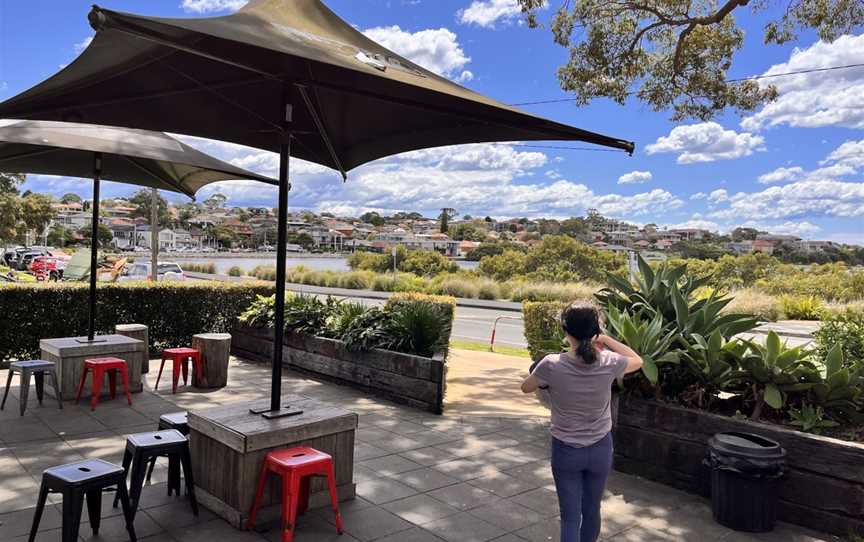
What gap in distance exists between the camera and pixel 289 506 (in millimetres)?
3408

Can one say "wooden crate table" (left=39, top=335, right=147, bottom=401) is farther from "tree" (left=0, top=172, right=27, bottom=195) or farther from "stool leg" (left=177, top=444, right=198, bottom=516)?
"tree" (left=0, top=172, right=27, bottom=195)

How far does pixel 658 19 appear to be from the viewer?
12297mm

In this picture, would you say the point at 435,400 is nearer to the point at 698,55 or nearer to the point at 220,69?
the point at 220,69

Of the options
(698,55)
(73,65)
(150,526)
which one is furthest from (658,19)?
(150,526)

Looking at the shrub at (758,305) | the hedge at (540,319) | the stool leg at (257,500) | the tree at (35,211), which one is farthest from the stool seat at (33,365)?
the tree at (35,211)

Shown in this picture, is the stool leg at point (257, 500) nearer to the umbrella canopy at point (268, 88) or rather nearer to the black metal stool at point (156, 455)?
the black metal stool at point (156, 455)

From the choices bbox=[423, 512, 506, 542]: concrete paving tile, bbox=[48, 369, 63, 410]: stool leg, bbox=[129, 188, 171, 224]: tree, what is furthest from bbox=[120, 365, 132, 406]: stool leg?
bbox=[129, 188, 171, 224]: tree

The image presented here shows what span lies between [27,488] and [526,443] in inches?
168

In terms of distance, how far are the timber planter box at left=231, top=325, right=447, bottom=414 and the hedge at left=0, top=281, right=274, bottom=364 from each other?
1.54m

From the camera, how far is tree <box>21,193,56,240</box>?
34500mm

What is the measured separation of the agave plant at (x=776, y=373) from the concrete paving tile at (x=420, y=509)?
103 inches

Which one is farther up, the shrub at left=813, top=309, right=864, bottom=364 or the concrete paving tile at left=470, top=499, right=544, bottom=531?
the shrub at left=813, top=309, right=864, bottom=364

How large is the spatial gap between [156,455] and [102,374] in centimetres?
338

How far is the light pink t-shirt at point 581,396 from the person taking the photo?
9.89 ft
